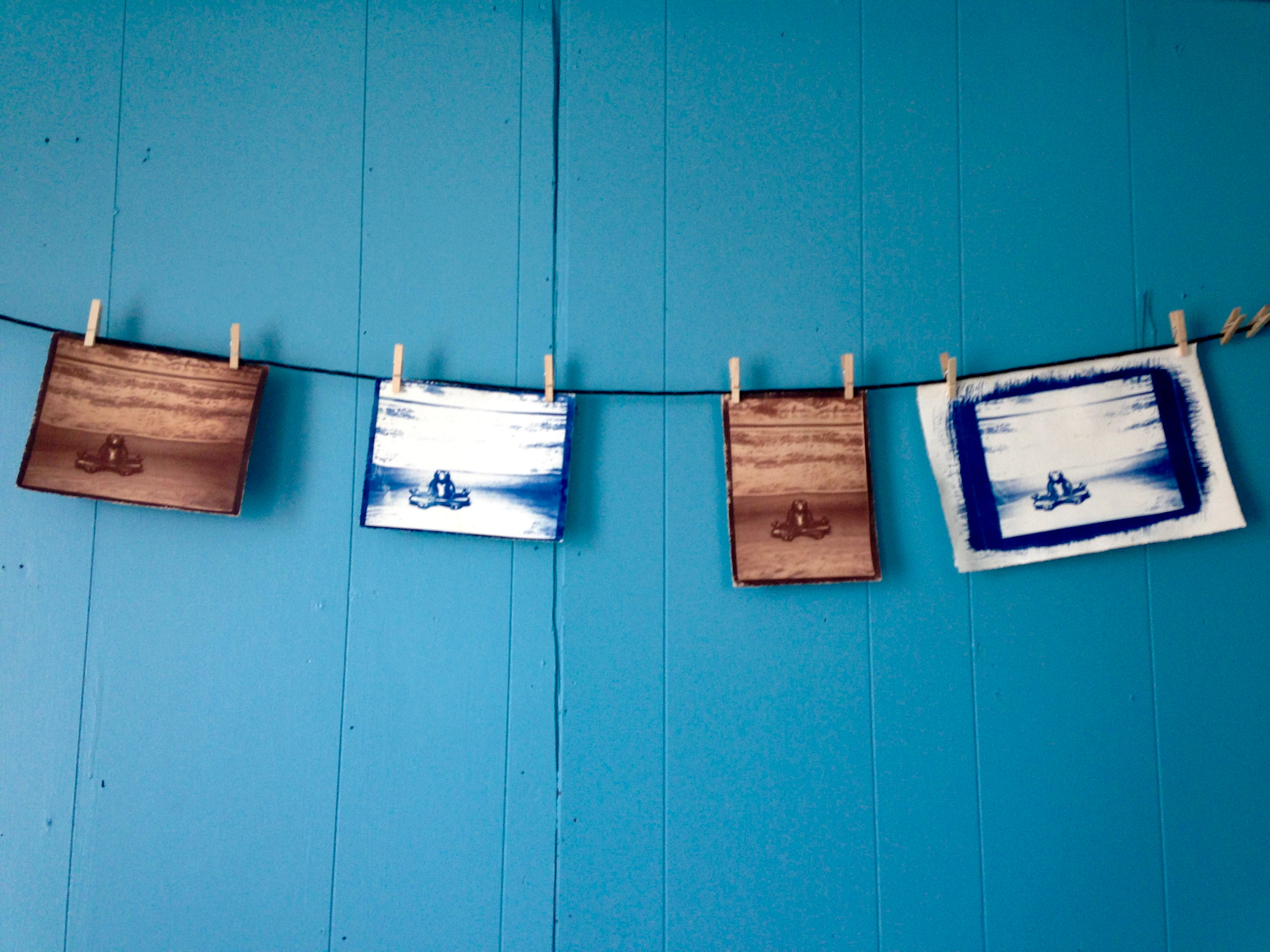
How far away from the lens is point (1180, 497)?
1.18 meters

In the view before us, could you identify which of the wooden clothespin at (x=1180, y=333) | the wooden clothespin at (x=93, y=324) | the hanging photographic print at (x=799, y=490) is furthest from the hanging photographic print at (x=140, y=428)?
the wooden clothespin at (x=1180, y=333)

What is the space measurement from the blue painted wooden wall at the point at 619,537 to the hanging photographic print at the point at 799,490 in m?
0.06

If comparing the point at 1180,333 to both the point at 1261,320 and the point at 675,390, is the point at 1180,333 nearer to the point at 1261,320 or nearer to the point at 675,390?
the point at 1261,320

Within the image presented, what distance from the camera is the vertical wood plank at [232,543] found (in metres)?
1.10

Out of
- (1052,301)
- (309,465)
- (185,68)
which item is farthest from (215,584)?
(1052,301)

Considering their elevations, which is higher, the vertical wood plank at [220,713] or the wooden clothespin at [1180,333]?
the wooden clothespin at [1180,333]

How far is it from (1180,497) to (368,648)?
1.30 metres

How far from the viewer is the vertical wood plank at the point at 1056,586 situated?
1.17m

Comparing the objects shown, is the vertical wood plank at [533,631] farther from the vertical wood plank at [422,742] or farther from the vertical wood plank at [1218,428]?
the vertical wood plank at [1218,428]

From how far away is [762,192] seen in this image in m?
1.24

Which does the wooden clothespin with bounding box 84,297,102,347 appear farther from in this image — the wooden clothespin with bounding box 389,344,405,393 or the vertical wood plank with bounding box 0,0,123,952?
the wooden clothespin with bounding box 389,344,405,393

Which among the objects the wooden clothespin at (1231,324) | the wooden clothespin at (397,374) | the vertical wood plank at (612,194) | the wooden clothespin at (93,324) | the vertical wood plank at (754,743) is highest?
the vertical wood plank at (612,194)

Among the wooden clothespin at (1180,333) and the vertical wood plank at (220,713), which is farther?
the wooden clothespin at (1180,333)

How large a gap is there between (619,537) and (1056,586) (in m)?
0.72
